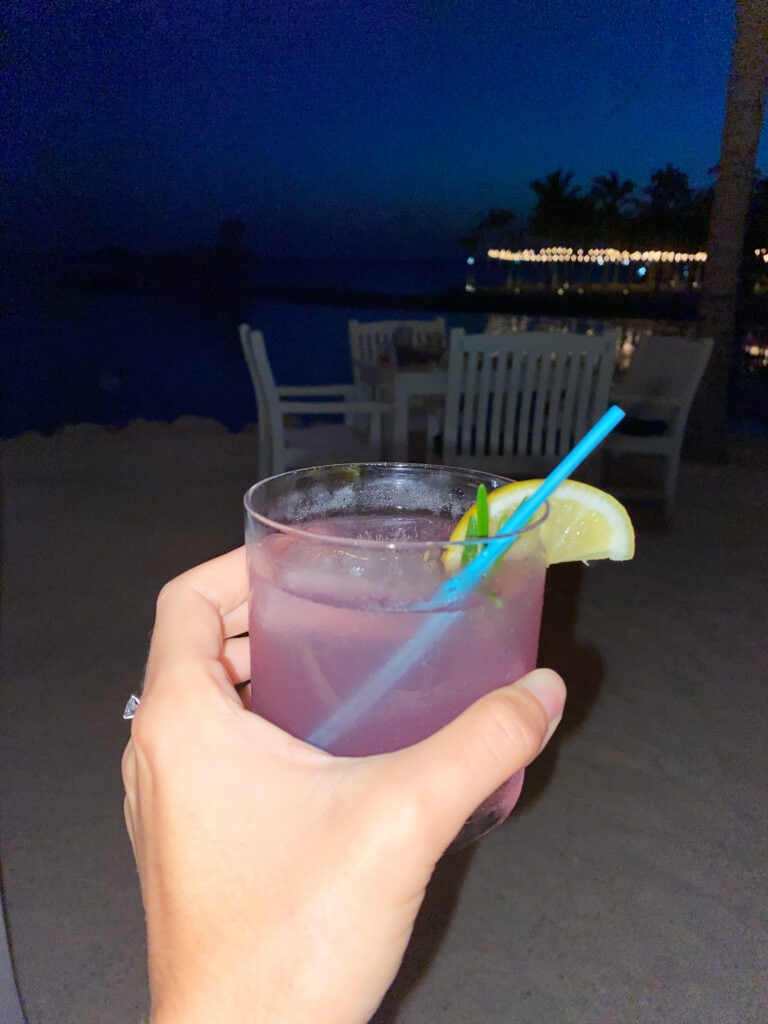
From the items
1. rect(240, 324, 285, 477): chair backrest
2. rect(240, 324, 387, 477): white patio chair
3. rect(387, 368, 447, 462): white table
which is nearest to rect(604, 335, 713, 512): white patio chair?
rect(387, 368, 447, 462): white table

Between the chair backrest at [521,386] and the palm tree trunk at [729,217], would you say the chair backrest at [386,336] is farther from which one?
the palm tree trunk at [729,217]

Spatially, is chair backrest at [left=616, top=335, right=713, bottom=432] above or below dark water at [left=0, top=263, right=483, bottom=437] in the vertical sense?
above

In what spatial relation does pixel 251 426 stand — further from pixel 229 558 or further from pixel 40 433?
pixel 229 558

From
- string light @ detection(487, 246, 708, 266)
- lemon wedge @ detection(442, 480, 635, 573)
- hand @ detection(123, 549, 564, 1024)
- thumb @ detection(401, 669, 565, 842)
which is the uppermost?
string light @ detection(487, 246, 708, 266)

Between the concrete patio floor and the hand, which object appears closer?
the hand

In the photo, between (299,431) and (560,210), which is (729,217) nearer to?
(299,431)

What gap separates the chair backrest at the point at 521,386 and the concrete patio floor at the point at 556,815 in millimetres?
779

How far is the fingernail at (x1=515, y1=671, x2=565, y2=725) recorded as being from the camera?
0.71 metres

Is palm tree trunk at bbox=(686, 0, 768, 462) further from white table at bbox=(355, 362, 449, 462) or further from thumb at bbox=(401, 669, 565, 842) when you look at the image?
thumb at bbox=(401, 669, 565, 842)

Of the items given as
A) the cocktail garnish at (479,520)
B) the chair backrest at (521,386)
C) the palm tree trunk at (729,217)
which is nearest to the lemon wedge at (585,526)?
the cocktail garnish at (479,520)

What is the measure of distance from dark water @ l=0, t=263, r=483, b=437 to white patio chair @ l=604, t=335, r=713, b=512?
2683 mm

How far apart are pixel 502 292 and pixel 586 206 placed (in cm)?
268

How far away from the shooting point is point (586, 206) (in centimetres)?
1298

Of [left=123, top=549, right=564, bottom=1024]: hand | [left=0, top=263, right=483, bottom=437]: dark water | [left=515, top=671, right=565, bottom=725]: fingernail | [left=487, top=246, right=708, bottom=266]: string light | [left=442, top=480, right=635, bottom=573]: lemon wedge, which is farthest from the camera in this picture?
[left=487, top=246, right=708, bottom=266]: string light
